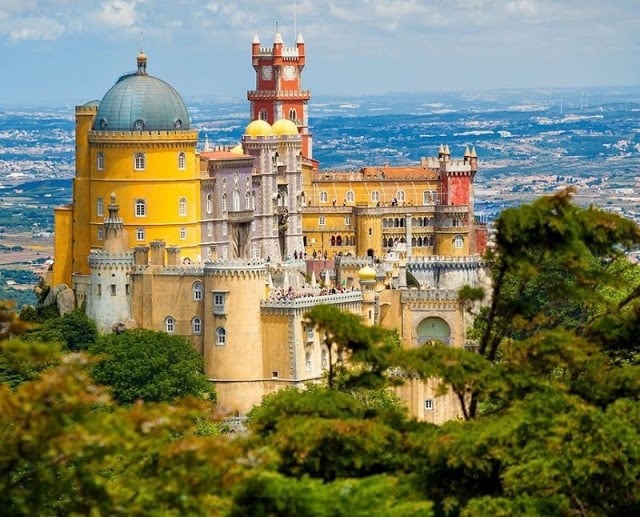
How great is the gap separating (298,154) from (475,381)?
6954 centimetres

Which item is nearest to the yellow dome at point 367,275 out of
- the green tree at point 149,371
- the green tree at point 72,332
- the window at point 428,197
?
the green tree at point 149,371

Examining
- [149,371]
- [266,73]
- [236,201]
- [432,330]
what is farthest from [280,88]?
[149,371]

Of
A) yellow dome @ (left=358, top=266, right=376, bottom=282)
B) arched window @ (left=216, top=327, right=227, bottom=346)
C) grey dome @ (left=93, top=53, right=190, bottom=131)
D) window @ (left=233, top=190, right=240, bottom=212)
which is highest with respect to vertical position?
grey dome @ (left=93, top=53, right=190, bottom=131)

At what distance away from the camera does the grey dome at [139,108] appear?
113 m

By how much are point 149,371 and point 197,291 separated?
4.99 metres

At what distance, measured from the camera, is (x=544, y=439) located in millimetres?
57125

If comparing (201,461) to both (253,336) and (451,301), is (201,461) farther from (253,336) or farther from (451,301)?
(451,301)

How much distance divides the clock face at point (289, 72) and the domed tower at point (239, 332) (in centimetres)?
4276

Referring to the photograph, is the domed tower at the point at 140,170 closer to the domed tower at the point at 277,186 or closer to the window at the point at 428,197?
the domed tower at the point at 277,186

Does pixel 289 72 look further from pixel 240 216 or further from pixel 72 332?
pixel 72 332

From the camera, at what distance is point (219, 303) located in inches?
4144

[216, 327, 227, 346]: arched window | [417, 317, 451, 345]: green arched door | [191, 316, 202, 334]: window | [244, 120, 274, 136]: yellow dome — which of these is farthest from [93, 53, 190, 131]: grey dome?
[417, 317, 451, 345]: green arched door

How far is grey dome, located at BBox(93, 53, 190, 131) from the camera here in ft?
370

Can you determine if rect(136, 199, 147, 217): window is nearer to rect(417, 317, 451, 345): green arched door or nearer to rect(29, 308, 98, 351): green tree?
rect(29, 308, 98, 351): green tree
